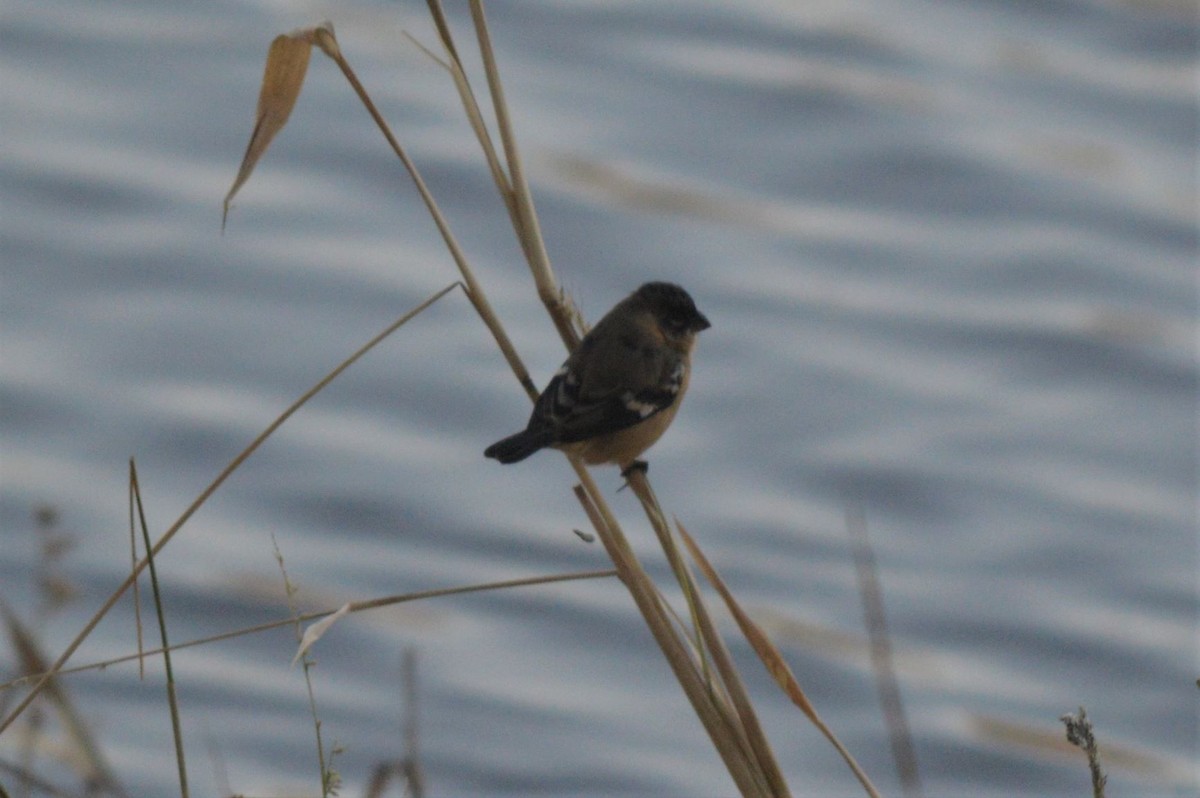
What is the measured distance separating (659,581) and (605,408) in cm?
273

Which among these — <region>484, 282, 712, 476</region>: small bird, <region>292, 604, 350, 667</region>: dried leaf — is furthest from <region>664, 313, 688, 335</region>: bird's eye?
<region>292, 604, 350, 667</region>: dried leaf

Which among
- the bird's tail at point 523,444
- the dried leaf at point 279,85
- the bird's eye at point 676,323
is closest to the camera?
the dried leaf at point 279,85

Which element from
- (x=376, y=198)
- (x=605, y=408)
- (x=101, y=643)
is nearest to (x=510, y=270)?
(x=376, y=198)

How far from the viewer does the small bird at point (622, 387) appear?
485cm

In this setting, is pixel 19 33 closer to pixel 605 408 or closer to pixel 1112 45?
pixel 1112 45

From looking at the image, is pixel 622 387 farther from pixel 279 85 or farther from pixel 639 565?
pixel 639 565

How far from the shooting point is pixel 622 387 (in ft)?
16.9

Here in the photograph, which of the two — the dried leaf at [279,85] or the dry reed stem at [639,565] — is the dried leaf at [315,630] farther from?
the dried leaf at [279,85]

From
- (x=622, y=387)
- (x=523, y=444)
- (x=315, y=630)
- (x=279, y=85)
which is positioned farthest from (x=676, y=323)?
(x=315, y=630)

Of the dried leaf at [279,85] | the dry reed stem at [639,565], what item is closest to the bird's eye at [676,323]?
the dry reed stem at [639,565]

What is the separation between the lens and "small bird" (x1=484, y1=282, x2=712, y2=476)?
485 centimetres

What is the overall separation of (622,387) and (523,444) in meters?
0.40

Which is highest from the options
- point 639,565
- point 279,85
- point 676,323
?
point 676,323

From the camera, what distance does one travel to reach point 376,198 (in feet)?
31.3
